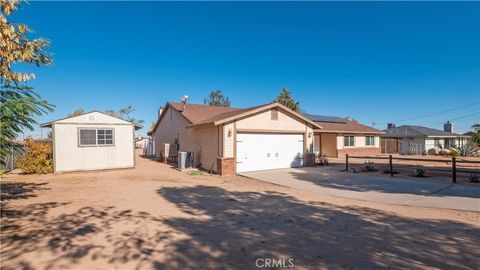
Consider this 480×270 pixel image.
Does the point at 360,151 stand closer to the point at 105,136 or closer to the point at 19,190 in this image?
the point at 105,136

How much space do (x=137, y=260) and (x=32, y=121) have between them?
5044 mm

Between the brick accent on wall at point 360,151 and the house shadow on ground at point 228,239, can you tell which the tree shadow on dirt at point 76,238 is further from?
the brick accent on wall at point 360,151

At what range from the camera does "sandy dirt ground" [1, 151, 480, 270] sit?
365cm

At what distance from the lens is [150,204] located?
7.00 m

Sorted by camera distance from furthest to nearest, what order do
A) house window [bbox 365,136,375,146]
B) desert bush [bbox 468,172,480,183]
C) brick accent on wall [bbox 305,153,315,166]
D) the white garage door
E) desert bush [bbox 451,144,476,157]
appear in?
house window [bbox 365,136,375,146]
desert bush [bbox 451,144,476,157]
brick accent on wall [bbox 305,153,315,166]
the white garage door
desert bush [bbox 468,172,480,183]

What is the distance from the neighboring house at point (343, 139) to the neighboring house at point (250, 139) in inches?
299

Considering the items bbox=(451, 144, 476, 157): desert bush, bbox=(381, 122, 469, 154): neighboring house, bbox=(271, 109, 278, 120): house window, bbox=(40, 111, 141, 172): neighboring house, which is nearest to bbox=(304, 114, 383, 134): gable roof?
bbox=(381, 122, 469, 154): neighboring house

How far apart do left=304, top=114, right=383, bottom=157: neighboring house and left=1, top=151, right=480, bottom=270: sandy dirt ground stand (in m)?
17.2

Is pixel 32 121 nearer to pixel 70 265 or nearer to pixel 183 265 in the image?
pixel 70 265

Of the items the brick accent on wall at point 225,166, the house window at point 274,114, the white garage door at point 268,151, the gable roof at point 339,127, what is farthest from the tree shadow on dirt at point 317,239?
the gable roof at point 339,127

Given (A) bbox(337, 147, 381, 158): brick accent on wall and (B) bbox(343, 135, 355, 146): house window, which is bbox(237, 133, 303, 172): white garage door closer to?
(A) bbox(337, 147, 381, 158): brick accent on wall

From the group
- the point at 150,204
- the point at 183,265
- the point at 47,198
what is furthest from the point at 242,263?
the point at 47,198

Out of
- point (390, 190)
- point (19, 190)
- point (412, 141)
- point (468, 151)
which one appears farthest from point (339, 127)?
point (19, 190)

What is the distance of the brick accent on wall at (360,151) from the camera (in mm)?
24044
